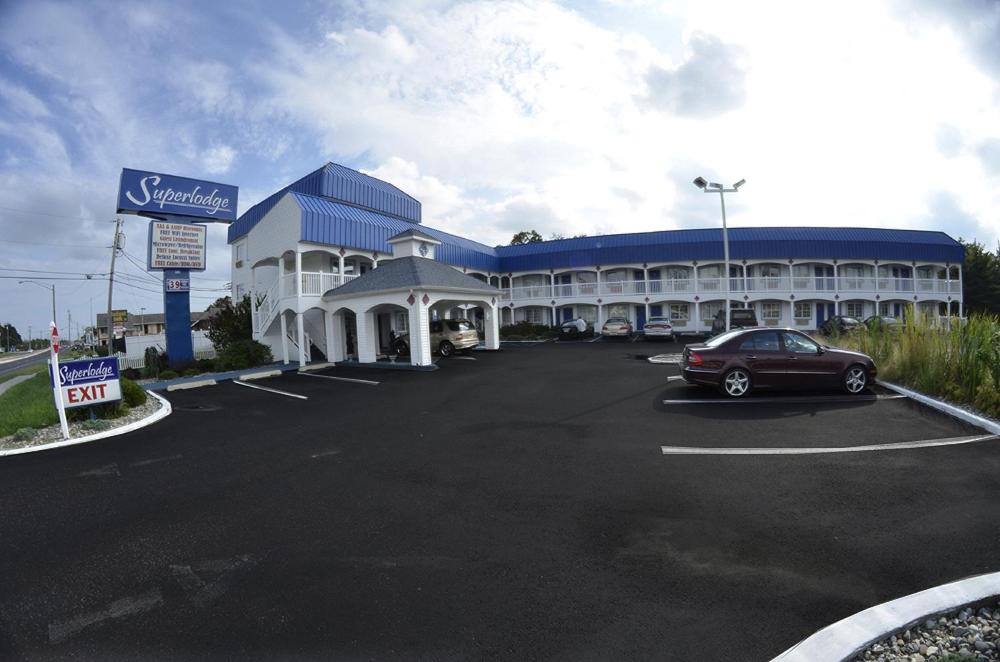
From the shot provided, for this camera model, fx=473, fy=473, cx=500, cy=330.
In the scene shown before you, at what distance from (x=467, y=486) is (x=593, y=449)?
7.18ft

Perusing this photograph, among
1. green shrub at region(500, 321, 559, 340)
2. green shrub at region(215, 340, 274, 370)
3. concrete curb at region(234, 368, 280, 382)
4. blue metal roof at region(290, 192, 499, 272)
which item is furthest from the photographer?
green shrub at region(500, 321, 559, 340)

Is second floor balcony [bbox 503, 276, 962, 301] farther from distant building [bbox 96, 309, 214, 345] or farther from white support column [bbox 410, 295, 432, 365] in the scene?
distant building [bbox 96, 309, 214, 345]

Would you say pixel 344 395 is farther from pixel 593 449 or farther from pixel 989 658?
pixel 989 658

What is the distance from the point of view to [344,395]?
1272 centimetres

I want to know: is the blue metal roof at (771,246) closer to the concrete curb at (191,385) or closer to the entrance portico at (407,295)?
the entrance portico at (407,295)

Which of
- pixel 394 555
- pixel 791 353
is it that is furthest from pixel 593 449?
pixel 791 353

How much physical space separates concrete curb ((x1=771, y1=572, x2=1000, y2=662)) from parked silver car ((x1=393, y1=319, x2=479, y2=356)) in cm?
1845

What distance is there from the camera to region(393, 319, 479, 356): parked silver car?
21.0 meters

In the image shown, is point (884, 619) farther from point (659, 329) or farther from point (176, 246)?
point (659, 329)

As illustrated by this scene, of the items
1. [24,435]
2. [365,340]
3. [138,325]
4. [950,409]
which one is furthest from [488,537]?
[138,325]

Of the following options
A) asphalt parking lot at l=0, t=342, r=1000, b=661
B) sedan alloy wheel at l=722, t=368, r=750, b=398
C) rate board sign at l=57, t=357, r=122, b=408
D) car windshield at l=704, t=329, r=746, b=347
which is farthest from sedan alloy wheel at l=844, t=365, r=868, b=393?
rate board sign at l=57, t=357, r=122, b=408

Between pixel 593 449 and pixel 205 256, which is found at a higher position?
pixel 205 256

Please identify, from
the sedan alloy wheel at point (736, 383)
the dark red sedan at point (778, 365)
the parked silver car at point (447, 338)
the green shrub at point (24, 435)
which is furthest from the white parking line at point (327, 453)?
the parked silver car at point (447, 338)

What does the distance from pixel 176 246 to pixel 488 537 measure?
21.0m
